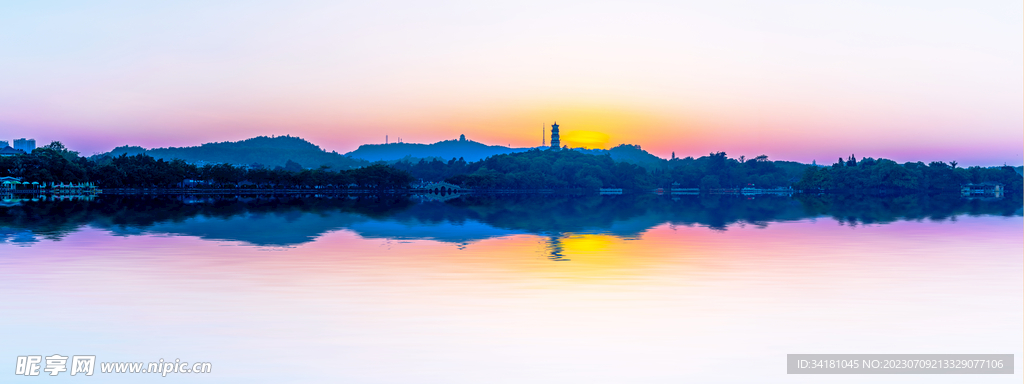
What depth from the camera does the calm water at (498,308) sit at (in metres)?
9.38

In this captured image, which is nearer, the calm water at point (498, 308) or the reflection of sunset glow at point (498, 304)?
the calm water at point (498, 308)

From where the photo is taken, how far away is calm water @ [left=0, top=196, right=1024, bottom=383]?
9375mm

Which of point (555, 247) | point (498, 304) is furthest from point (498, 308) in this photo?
point (555, 247)

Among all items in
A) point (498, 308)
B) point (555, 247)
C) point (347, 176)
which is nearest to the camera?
point (498, 308)

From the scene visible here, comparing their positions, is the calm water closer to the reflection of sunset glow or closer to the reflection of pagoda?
the reflection of sunset glow

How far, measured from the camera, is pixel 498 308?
1285cm

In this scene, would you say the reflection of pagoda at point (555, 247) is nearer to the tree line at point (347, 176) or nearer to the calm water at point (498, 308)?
the calm water at point (498, 308)

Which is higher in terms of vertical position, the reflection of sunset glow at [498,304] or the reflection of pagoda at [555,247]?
the reflection of pagoda at [555,247]

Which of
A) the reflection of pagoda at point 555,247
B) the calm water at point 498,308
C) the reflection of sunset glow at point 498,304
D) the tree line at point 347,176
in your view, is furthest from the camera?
the tree line at point 347,176

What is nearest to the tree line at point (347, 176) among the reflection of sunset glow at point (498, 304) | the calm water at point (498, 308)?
the calm water at point (498, 308)

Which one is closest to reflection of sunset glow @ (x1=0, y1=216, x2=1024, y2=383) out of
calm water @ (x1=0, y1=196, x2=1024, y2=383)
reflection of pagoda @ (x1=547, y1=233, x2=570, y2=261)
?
calm water @ (x1=0, y1=196, x2=1024, y2=383)

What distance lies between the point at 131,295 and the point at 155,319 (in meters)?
2.72

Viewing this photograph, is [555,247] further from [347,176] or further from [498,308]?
[347,176]

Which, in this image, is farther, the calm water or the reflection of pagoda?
the reflection of pagoda
